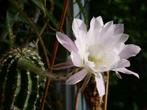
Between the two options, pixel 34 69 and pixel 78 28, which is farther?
pixel 34 69

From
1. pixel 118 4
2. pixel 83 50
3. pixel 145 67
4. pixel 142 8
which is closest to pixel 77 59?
pixel 83 50

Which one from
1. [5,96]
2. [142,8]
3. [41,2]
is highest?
[142,8]

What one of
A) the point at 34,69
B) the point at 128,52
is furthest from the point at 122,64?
the point at 34,69

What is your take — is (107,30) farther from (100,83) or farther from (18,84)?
(18,84)

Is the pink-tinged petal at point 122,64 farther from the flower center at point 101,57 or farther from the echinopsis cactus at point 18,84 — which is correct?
the echinopsis cactus at point 18,84

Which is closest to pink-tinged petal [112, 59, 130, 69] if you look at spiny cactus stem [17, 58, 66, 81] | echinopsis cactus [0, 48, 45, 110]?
spiny cactus stem [17, 58, 66, 81]

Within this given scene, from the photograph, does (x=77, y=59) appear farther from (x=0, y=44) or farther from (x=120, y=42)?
(x=0, y=44)
